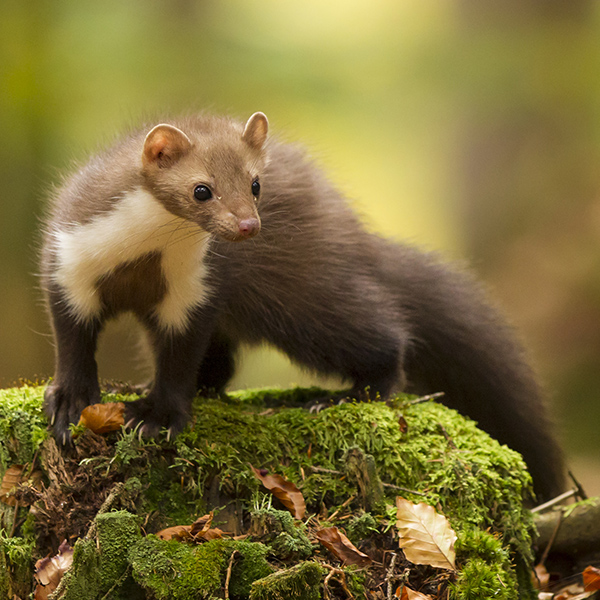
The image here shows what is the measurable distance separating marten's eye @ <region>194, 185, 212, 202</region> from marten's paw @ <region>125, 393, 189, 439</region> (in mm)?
758

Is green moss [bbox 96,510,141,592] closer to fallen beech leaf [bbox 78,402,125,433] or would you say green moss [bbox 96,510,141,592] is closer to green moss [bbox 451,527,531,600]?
fallen beech leaf [bbox 78,402,125,433]

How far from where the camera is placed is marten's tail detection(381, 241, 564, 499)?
3.24 m

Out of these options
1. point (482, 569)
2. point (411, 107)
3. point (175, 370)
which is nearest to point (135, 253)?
point (175, 370)

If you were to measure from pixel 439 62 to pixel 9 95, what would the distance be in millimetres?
3152

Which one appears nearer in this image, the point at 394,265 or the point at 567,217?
the point at 394,265

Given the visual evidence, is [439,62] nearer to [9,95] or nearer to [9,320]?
[9,95]

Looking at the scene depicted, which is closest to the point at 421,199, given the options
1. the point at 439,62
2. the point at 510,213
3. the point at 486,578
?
the point at 510,213

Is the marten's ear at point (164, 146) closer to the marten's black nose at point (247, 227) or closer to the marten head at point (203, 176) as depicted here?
the marten head at point (203, 176)

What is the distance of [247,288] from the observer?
287cm

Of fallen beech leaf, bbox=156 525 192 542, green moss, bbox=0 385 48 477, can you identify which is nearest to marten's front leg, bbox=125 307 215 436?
green moss, bbox=0 385 48 477

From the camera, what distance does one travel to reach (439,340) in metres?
3.29

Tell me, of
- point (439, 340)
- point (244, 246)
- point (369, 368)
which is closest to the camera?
point (244, 246)

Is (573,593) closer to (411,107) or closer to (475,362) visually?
(475,362)

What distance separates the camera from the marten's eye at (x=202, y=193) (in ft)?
7.07
